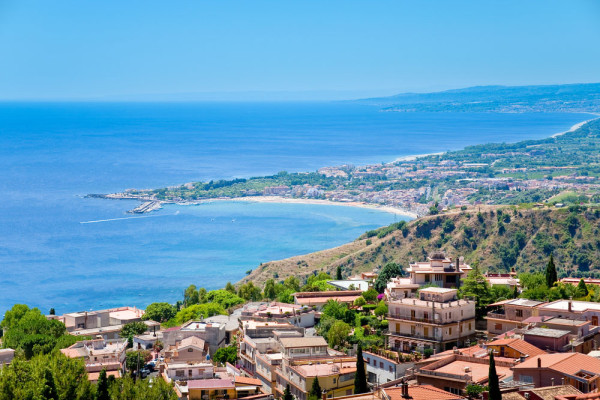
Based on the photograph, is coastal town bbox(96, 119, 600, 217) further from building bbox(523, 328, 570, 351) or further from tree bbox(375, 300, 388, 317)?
building bbox(523, 328, 570, 351)

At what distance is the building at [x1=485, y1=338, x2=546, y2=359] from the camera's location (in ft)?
104

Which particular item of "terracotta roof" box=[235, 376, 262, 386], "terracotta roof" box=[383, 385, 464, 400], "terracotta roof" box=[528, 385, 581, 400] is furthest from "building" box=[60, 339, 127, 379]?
"terracotta roof" box=[528, 385, 581, 400]

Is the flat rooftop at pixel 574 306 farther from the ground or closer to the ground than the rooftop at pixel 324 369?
farther from the ground

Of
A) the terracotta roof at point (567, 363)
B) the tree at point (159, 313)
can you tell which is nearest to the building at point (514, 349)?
the terracotta roof at point (567, 363)

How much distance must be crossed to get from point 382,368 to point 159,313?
26279 millimetres

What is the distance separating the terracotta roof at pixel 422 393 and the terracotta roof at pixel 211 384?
7482mm

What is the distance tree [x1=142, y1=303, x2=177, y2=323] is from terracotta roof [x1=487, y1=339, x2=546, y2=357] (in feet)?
95.8

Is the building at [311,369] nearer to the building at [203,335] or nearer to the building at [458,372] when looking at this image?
the building at [458,372]

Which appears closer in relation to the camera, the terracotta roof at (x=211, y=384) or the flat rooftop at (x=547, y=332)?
the flat rooftop at (x=547, y=332)

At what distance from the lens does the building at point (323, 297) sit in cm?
4972

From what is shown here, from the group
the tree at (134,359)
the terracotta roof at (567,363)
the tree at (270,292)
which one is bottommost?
the tree at (270,292)

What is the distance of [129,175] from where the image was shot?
641 ft

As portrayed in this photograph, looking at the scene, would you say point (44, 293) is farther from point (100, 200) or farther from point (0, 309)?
point (100, 200)

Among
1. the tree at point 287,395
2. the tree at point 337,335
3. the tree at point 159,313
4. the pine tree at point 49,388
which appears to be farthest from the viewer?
the tree at point 159,313
